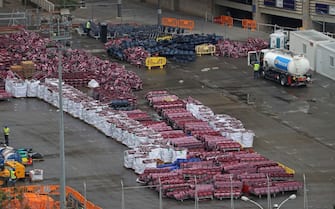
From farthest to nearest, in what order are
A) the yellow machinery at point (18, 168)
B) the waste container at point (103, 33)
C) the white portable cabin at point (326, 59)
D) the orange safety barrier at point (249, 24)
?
the orange safety barrier at point (249, 24)
the waste container at point (103, 33)
the white portable cabin at point (326, 59)
the yellow machinery at point (18, 168)

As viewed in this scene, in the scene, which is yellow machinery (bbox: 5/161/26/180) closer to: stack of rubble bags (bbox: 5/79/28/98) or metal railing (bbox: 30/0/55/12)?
stack of rubble bags (bbox: 5/79/28/98)

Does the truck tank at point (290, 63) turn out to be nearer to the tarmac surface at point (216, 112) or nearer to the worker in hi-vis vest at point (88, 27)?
the tarmac surface at point (216, 112)

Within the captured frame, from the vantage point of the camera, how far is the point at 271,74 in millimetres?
69938

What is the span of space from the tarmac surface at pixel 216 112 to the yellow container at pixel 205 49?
0.89m

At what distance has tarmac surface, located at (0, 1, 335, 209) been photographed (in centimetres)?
4788

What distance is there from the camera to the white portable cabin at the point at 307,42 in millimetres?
73463

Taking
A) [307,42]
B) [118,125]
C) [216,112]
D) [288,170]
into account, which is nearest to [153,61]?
[307,42]

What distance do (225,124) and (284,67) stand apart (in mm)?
12855

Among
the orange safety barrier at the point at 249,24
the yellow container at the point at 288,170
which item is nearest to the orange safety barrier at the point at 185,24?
the orange safety barrier at the point at 249,24

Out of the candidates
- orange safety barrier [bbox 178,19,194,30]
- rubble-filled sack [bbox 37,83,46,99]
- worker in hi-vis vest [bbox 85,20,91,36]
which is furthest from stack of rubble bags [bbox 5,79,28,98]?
orange safety barrier [bbox 178,19,194,30]

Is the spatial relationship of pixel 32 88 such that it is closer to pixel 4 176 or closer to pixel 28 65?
pixel 28 65

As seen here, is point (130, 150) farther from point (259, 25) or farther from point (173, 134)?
point (259, 25)

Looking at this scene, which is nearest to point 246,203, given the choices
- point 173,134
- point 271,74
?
point 173,134

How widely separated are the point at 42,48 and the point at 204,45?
1105 centimetres
